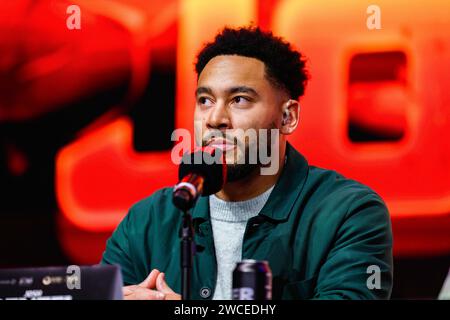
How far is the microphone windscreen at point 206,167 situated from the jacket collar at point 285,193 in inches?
20.4

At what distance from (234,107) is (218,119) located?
0.33 ft

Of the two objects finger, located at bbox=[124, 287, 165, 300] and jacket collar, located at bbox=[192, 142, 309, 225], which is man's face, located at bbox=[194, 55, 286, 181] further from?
finger, located at bbox=[124, 287, 165, 300]

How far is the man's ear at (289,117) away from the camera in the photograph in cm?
333

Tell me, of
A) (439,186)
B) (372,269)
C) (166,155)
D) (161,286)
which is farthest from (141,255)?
(439,186)

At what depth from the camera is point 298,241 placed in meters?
2.99

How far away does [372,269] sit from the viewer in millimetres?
2768

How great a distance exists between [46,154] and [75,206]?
0.33 metres

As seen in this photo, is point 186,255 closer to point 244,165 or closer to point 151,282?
point 151,282

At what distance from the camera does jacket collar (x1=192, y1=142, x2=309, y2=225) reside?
306 cm

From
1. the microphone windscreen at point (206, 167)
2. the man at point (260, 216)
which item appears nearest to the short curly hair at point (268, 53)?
the man at point (260, 216)

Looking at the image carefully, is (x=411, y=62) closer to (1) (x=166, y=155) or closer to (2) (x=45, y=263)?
(1) (x=166, y=155)

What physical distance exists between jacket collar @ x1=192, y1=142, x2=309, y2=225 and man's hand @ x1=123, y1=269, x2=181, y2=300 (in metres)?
0.44

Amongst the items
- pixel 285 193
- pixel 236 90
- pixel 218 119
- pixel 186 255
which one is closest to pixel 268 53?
pixel 236 90

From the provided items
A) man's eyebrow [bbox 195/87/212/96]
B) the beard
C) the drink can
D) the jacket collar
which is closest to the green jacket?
the jacket collar
